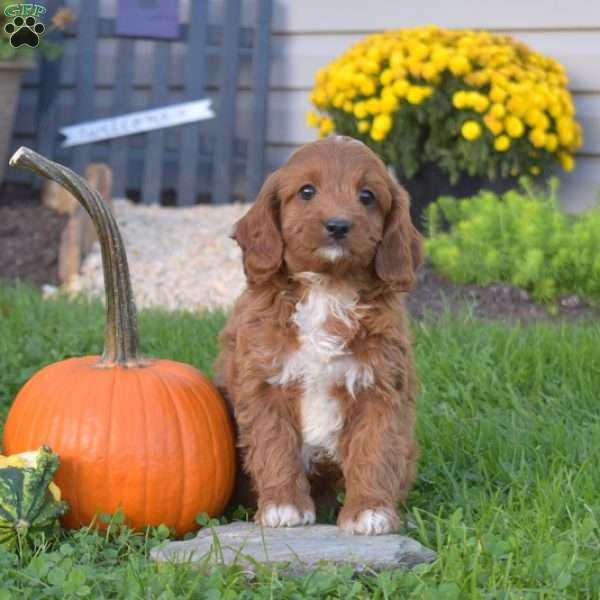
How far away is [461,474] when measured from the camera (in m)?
3.84

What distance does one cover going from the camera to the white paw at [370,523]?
320cm

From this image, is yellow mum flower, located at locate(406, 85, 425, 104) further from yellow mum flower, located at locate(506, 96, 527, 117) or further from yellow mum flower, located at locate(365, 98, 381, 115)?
yellow mum flower, located at locate(506, 96, 527, 117)

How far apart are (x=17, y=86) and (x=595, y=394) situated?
16.4 ft

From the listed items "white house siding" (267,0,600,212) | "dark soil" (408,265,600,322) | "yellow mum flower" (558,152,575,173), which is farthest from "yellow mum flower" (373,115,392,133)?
"white house siding" (267,0,600,212)

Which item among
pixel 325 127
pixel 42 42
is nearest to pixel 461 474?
pixel 325 127

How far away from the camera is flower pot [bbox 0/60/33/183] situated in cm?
786

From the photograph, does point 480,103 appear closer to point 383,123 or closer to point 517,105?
point 517,105

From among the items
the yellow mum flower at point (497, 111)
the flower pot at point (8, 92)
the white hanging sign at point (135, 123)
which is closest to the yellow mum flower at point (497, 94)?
the yellow mum flower at point (497, 111)

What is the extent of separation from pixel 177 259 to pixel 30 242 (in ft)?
3.04

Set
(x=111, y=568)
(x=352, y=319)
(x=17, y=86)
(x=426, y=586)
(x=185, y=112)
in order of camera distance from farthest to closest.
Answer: (x=185, y=112) < (x=17, y=86) < (x=352, y=319) < (x=111, y=568) < (x=426, y=586)

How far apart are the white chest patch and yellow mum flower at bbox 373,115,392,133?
12.4 feet

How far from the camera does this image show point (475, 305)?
18.3ft

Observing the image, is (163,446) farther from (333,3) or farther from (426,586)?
(333,3)

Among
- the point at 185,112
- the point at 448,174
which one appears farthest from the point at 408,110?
the point at 185,112
